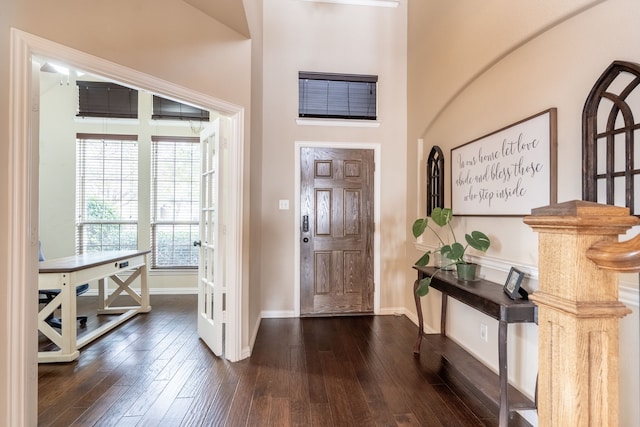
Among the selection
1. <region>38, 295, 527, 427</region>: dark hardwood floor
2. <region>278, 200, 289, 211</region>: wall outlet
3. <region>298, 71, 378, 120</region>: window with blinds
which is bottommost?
<region>38, 295, 527, 427</region>: dark hardwood floor

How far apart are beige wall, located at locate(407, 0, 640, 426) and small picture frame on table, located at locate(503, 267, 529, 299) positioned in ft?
0.34

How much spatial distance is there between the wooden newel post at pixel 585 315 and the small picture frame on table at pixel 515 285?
1029 mm

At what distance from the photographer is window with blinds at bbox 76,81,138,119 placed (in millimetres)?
4117

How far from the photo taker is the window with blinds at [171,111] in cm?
426

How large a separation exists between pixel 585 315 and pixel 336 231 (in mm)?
2858

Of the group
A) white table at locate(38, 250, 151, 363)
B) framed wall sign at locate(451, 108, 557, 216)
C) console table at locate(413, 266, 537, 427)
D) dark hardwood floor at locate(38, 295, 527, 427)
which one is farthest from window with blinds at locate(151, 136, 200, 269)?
console table at locate(413, 266, 537, 427)

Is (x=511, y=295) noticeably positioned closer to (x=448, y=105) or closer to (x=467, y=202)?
(x=467, y=202)

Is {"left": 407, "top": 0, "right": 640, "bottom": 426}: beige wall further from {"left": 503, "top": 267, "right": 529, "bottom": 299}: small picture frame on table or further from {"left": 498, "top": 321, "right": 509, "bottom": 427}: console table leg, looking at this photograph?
{"left": 498, "top": 321, "right": 509, "bottom": 427}: console table leg

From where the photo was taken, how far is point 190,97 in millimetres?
2135

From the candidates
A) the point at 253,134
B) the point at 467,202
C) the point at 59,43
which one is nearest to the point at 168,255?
the point at 253,134

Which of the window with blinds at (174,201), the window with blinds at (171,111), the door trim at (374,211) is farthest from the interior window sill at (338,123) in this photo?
the window with blinds at (174,201)

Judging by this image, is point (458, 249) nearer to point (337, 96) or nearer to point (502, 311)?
point (502, 311)

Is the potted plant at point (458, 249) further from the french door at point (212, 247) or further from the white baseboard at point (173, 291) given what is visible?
the white baseboard at point (173, 291)

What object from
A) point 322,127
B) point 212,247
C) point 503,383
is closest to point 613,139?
point 503,383
